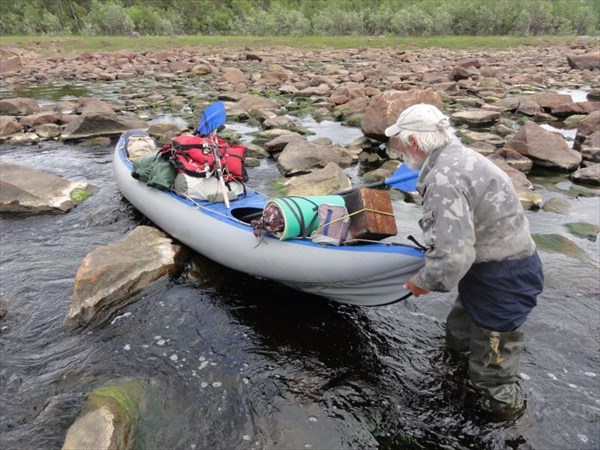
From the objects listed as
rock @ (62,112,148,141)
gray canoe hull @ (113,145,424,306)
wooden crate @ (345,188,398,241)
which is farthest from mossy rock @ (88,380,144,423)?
rock @ (62,112,148,141)

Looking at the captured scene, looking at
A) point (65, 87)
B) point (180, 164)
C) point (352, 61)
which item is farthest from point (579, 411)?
point (352, 61)

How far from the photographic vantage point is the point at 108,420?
11.4ft

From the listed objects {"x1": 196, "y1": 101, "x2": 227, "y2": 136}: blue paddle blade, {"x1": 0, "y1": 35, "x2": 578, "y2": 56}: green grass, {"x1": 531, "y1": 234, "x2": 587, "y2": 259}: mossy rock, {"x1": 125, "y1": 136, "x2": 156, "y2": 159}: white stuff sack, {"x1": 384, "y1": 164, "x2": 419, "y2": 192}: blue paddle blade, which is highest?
{"x1": 196, "y1": 101, "x2": 227, "y2": 136}: blue paddle blade

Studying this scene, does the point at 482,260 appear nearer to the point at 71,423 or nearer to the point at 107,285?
the point at 71,423

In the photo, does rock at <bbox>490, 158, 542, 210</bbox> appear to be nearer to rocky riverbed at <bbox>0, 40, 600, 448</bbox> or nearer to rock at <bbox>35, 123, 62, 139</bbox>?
rocky riverbed at <bbox>0, 40, 600, 448</bbox>

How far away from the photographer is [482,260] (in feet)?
10.8

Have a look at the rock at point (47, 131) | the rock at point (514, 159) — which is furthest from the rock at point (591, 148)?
the rock at point (47, 131)

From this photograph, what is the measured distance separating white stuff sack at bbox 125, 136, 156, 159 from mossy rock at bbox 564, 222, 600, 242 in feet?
24.2

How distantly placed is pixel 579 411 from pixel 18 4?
79.1m

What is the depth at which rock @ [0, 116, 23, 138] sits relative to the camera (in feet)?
41.2

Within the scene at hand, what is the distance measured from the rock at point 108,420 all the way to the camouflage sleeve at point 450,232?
265 centimetres

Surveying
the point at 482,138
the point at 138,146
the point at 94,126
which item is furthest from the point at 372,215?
the point at 94,126

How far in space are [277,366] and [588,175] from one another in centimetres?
790

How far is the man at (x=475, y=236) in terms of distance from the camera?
3043mm
